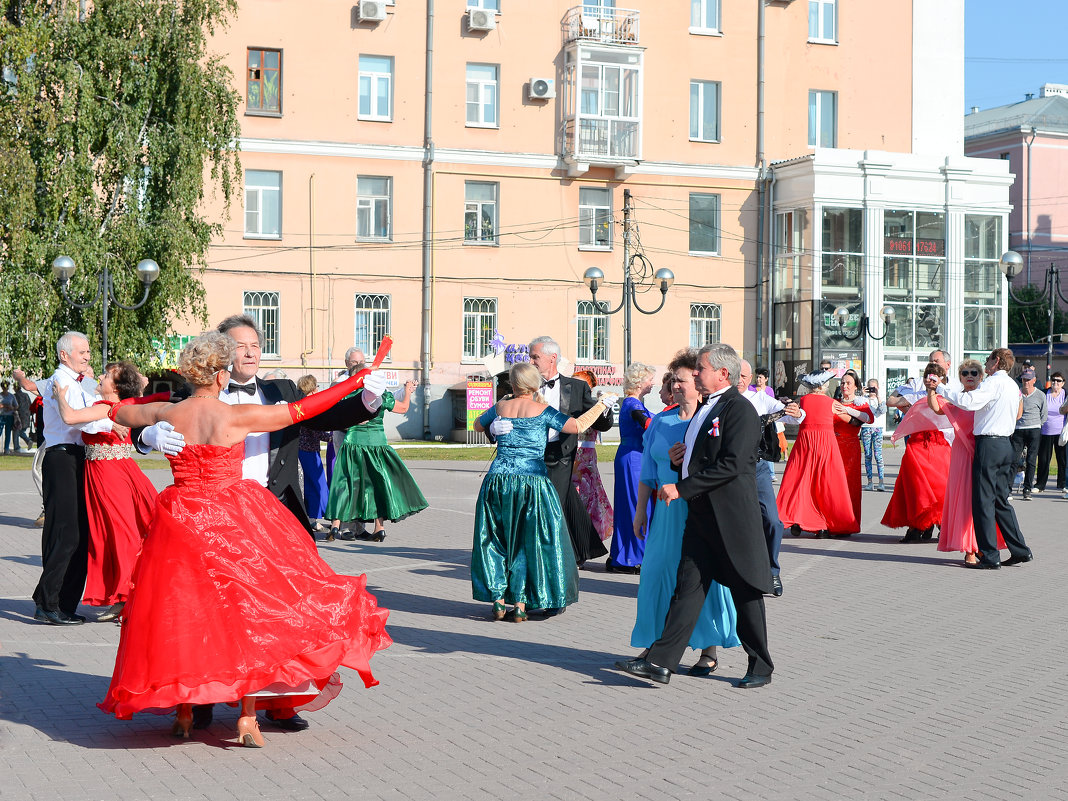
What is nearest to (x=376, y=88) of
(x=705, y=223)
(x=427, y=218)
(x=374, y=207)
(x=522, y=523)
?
(x=374, y=207)

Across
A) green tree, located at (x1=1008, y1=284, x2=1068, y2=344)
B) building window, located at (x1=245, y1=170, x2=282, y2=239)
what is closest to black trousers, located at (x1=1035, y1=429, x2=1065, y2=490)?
building window, located at (x1=245, y1=170, x2=282, y2=239)

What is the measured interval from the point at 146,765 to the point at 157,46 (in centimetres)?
2579

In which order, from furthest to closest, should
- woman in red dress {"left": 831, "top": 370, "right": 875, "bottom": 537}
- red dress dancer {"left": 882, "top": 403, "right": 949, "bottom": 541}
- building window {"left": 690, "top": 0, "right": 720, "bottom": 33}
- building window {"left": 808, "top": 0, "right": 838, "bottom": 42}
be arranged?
building window {"left": 808, "top": 0, "right": 838, "bottom": 42}
building window {"left": 690, "top": 0, "right": 720, "bottom": 33}
woman in red dress {"left": 831, "top": 370, "right": 875, "bottom": 537}
red dress dancer {"left": 882, "top": 403, "right": 949, "bottom": 541}

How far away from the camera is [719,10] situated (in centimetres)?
3994

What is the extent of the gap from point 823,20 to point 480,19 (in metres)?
11.8

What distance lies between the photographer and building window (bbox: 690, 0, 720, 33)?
131 feet

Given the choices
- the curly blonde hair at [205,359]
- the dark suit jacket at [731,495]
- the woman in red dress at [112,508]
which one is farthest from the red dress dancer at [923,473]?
the curly blonde hair at [205,359]

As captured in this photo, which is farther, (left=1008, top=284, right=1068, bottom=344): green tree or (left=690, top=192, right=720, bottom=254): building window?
(left=1008, top=284, right=1068, bottom=344): green tree

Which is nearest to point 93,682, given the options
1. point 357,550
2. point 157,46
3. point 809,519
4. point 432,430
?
point 357,550

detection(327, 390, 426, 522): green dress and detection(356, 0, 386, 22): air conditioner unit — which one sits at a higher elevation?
detection(356, 0, 386, 22): air conditioner unit

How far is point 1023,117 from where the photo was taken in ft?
208

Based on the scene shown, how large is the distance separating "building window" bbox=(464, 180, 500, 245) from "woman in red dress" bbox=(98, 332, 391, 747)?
106 ft

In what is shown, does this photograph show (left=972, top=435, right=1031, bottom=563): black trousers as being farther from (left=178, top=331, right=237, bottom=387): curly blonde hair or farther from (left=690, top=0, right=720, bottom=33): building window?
(left=690, top=0, right=720, bottom=33): building window

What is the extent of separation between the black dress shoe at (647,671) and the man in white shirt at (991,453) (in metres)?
5.76
